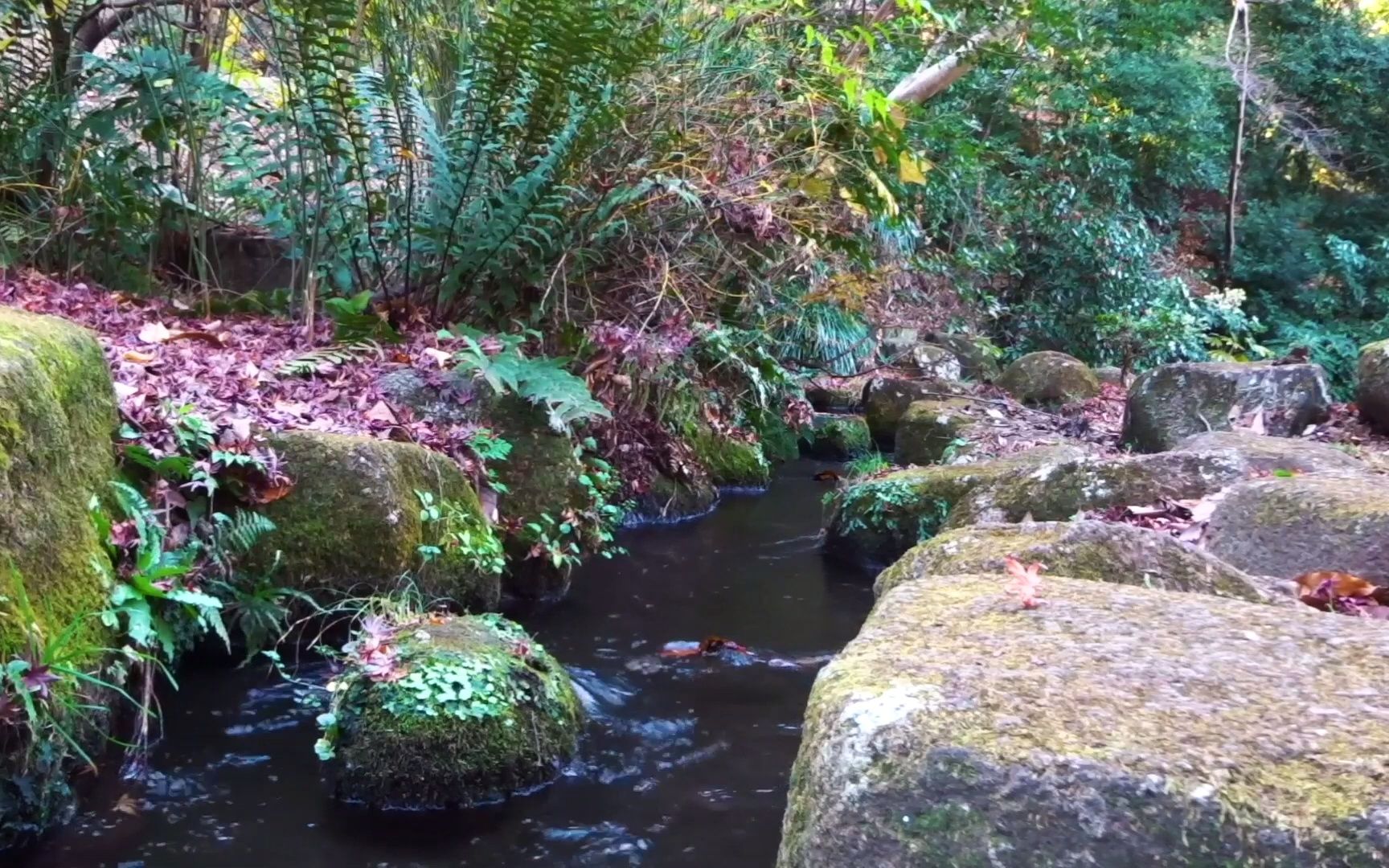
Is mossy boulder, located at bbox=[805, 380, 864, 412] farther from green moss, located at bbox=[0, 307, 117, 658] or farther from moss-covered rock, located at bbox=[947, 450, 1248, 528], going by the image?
green moss, located at bbox=[0, 307, 117, 658]

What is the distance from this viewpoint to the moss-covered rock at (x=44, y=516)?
2381mm

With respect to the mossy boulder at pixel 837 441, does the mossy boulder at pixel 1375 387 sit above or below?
above

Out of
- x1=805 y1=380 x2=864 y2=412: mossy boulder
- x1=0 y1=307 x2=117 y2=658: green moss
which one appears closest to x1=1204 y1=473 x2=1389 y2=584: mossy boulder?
x1=0 y1=307 x2=117 y2=658: green moss

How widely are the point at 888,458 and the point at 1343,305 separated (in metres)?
10.3

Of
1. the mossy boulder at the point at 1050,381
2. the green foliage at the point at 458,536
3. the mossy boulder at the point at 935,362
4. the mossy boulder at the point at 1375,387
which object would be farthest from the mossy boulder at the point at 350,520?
the mossy boulder at the point at 935,362

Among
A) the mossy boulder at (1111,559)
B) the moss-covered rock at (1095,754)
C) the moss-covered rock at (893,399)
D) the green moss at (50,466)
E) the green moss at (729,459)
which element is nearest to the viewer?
the moss-covered rock at (1095,754)

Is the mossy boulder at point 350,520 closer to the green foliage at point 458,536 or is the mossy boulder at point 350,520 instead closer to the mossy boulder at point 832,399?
the green foliage at point 458,536

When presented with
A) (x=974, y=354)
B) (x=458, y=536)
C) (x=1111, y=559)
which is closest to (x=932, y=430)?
(x=974, y=354)

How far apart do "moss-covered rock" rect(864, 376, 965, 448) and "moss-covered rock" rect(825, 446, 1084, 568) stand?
12.6ft

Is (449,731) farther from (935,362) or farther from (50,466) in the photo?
(935,362)

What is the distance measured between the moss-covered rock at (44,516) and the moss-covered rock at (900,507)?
12.8ft

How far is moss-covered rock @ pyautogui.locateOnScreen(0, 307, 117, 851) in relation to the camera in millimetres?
2381

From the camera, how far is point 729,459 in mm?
7871

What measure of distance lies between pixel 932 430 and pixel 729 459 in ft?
5.29
